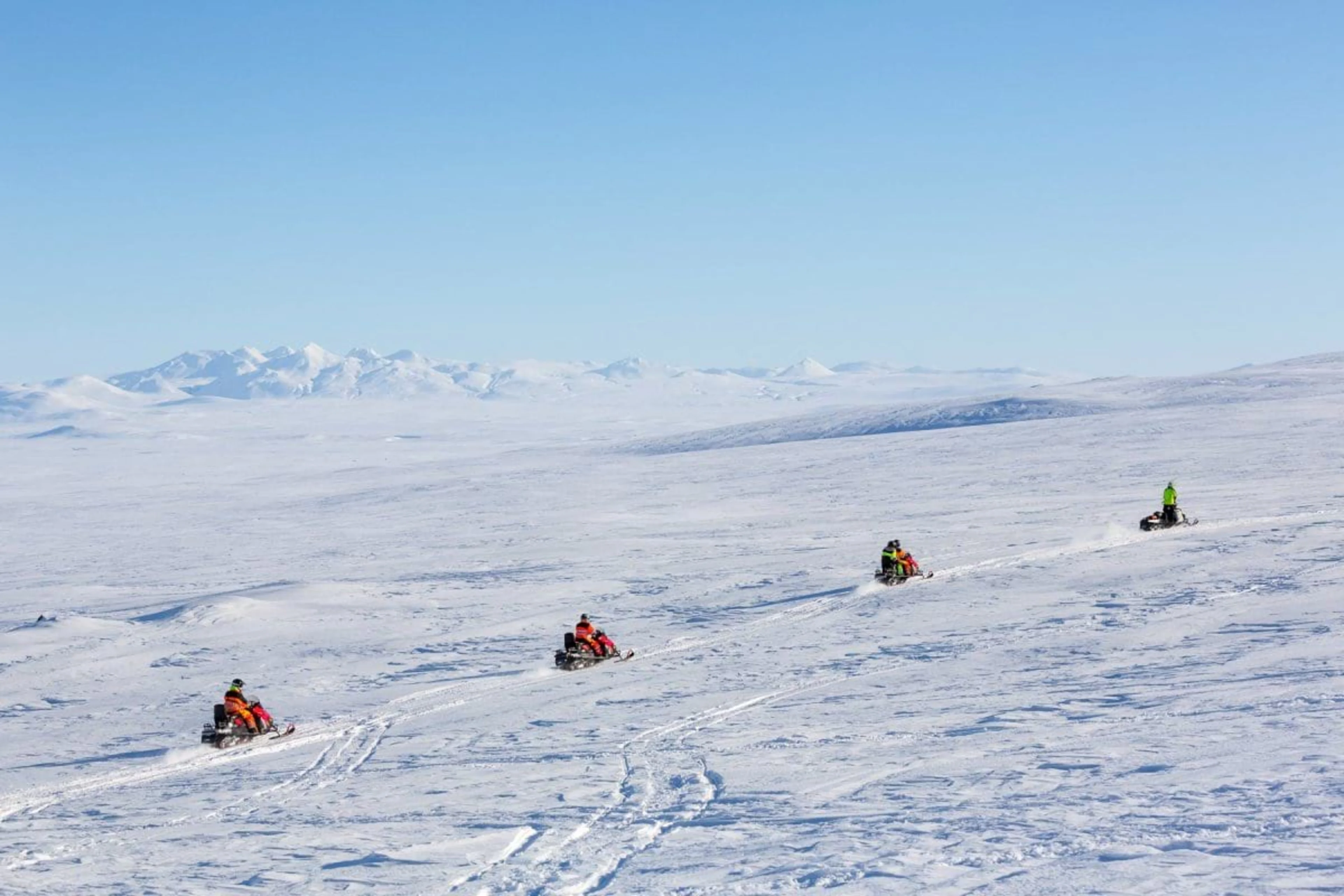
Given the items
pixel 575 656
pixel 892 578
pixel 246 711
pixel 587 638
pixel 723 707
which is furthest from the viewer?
pixel 892 578

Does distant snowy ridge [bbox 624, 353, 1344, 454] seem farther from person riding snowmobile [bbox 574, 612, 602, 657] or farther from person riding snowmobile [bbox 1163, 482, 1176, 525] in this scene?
person riding snowmobile [bbox 574, 612, 602, 657]

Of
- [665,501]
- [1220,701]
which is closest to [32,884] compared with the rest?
[1220,701]

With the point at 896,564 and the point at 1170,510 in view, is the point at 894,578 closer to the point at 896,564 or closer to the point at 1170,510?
the point at 896,564

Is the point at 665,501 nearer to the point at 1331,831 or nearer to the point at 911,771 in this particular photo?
the point at 911,771

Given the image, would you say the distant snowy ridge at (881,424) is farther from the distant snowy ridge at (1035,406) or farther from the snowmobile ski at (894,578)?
the snowmobile ski at (894,578)

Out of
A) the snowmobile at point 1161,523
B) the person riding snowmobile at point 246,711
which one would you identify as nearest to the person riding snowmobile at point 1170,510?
the snowmobile at point 1161,523

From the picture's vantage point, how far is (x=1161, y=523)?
1230 inches

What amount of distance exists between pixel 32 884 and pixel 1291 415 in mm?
72720

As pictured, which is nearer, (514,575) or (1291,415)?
(514,575)

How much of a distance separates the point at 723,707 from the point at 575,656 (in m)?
4.77

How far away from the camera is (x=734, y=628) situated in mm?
23031

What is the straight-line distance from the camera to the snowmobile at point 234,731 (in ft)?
53.9

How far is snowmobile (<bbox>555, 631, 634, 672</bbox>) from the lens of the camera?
20375mm

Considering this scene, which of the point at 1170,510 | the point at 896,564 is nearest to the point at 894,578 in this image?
the point at 896,564
